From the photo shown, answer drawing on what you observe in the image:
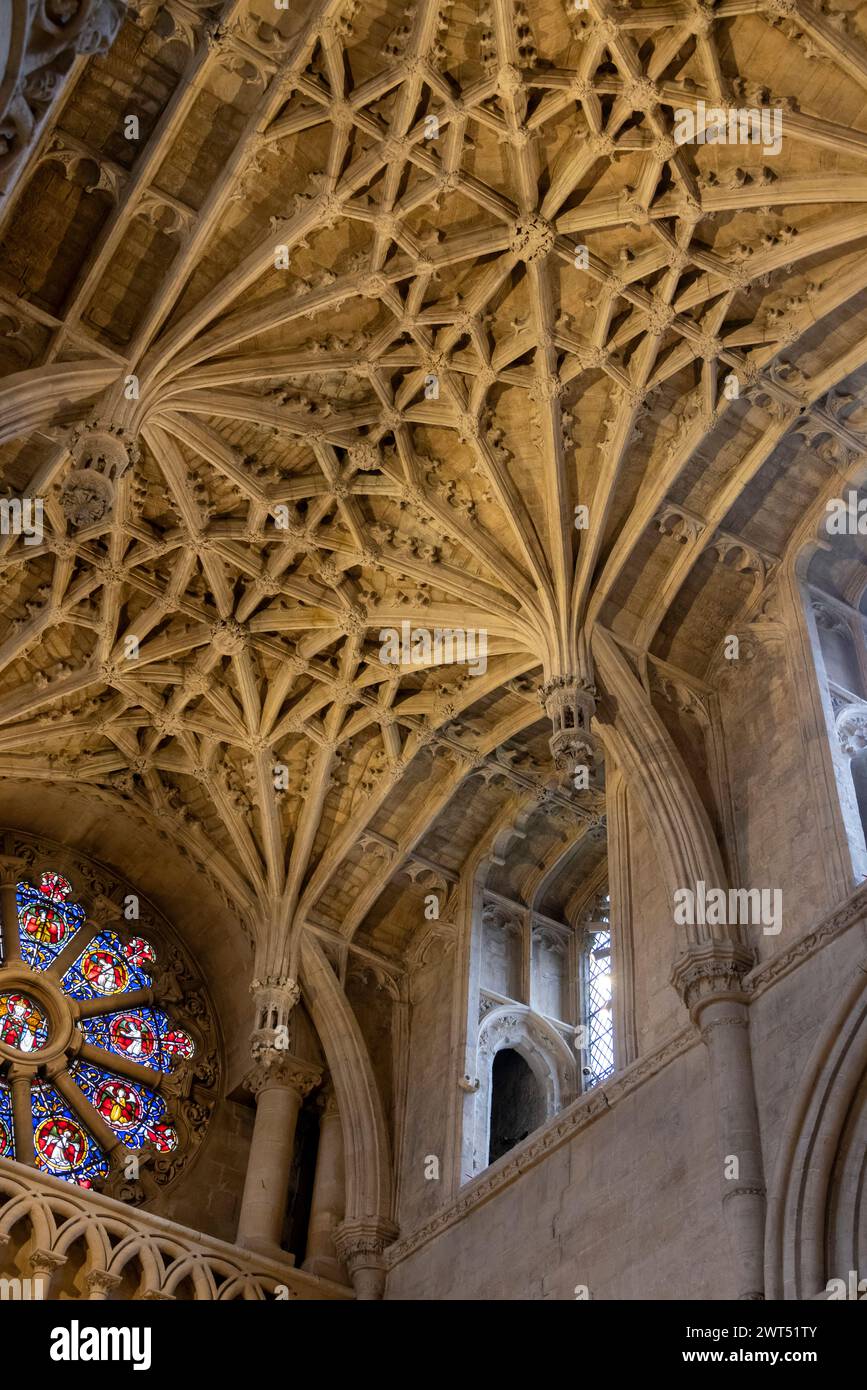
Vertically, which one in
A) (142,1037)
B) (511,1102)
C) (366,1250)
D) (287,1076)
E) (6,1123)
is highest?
(142,1037)

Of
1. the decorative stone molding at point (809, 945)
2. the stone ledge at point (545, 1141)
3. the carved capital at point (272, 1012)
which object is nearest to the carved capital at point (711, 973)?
the decorative stone molding at point (809, 945)

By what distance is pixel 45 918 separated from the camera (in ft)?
60.0

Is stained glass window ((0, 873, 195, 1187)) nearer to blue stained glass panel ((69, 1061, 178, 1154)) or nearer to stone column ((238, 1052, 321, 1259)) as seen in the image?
blue stained glass panel ((69, 1061, 178, 1154))

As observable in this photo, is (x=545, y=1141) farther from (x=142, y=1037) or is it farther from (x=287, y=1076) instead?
(x=142, y=1037)

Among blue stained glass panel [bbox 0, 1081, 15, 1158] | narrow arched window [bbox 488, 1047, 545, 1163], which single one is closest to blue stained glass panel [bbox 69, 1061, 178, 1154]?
blue stained glass panel [bbox 0, 1081, 15, 1158]

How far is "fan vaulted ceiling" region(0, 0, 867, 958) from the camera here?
13.1 metres

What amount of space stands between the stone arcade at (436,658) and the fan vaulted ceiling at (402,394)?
0.04 meters

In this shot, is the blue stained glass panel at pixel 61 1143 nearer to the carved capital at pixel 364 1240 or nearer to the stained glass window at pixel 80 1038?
the stained glass window at pixel 80 1038

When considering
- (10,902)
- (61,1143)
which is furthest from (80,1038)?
(10,902)

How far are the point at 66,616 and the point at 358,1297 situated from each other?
718 centimetres

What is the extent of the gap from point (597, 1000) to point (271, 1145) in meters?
3.74

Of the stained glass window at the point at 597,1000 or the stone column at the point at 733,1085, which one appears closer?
the stone column at the point at 733,1085

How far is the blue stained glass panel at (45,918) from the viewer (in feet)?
58.6

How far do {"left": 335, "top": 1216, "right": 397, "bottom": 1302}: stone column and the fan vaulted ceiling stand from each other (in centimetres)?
337
